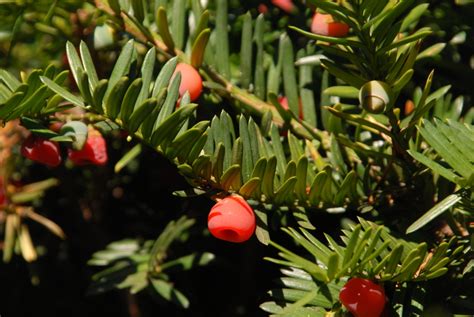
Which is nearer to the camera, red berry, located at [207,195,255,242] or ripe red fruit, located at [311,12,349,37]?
red berry, located at [207,195,255,242]

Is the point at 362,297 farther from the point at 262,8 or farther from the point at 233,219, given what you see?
the point at 262,8

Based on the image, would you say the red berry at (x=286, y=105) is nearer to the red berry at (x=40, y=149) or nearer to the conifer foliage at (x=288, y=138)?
the conifer foliage at (x=288, y=138)

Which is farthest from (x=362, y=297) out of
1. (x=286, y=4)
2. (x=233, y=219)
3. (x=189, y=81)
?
(x=286, y=4)

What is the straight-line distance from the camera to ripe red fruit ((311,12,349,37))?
670 millimetres

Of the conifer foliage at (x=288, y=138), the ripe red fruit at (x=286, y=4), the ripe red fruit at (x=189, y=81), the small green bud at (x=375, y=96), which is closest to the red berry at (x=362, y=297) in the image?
the conifer foliage at (x=288, y=138)

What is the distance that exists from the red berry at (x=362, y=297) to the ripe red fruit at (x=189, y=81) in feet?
0.79

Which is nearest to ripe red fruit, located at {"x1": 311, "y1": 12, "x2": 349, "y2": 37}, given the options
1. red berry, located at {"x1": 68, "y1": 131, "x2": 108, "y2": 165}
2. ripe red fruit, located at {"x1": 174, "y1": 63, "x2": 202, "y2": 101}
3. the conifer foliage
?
the conifer foliage

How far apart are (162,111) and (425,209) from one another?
0.84 ft

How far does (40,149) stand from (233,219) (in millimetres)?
216

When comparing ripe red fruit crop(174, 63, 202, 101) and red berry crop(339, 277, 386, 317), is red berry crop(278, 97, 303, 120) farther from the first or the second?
red berry crop(339, 277, 386, 317)

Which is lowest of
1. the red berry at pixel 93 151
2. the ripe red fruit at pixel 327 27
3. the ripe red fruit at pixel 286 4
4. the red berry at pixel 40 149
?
the red berry at pixel 93 151

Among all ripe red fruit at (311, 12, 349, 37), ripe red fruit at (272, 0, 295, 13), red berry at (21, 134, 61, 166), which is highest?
ripe red fruit at (311, 12, 349, 37)

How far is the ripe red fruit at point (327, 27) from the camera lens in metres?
0.67

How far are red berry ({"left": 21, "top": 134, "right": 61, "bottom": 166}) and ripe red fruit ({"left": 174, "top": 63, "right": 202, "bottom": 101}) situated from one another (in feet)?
0.43
